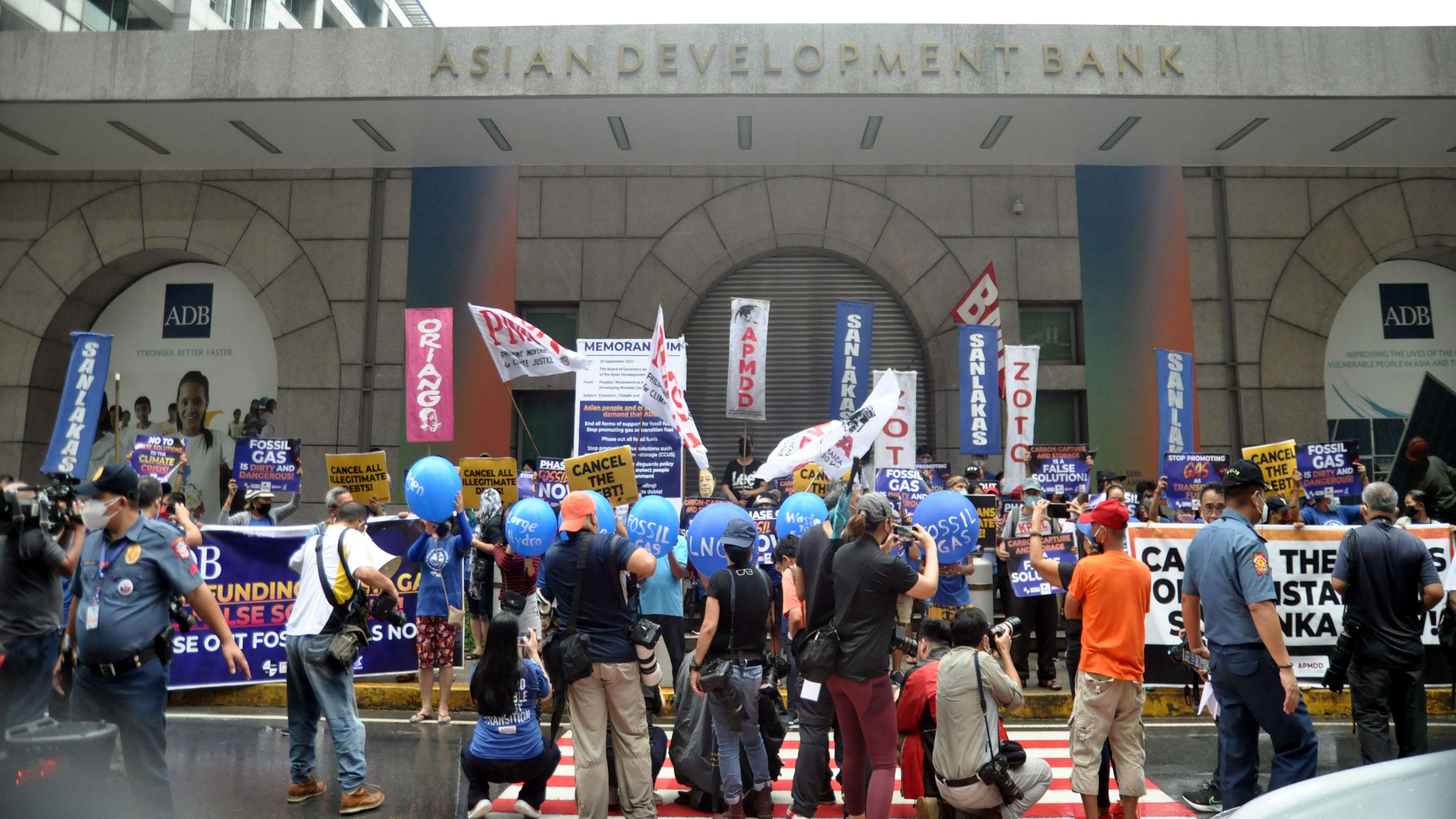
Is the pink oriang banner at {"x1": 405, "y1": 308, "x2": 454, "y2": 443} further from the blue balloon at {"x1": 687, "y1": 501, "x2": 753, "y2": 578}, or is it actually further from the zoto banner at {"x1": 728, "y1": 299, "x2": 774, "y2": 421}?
the blue balloon at {"x1": 687, "y1": 501, "x2": 753, "y2": 578}

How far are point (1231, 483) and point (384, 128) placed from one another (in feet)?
46.0

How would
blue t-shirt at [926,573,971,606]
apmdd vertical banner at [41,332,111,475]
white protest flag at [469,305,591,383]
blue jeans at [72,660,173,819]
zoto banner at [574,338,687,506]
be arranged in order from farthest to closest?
apmdd vertical banner at [41,332,111,475] < zoto banner at [574,338,687,506] < white protest flag at [469,305,591,383] < blue t-shirt at [926,573,971,606] < blue jeans at [72,660,173,819]

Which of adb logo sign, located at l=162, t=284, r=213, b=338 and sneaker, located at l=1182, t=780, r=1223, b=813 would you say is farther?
adb logo sign, located at l=162, t=284, r=213, b=338

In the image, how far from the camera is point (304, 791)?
650cm

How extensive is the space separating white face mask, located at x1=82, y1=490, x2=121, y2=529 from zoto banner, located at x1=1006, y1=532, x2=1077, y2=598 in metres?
6.67

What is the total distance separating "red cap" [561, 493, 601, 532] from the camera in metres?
6.12

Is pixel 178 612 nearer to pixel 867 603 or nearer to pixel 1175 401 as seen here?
pixel 867 603

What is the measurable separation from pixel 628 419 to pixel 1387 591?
810 cm

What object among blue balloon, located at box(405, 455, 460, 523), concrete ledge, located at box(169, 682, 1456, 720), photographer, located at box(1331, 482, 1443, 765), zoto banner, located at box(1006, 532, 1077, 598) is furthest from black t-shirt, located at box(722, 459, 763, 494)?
photographer, located at box(1331, 482, 1443, 765)

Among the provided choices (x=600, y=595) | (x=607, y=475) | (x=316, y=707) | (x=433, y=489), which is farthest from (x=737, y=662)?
(x=607, y=475)

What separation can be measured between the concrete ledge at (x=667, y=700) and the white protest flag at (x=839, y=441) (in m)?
2.48

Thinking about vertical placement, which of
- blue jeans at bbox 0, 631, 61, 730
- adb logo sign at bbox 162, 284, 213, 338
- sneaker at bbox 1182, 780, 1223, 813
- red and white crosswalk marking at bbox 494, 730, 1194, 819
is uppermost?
adb logo sign at bbox 162, 284, 213, 338

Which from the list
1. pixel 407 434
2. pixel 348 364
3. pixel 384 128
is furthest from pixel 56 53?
pixel 407 434

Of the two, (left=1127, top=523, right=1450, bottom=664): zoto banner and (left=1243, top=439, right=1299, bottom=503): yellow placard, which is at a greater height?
(left=1243, top=439, right=1299, bottom=503): yellow placard
